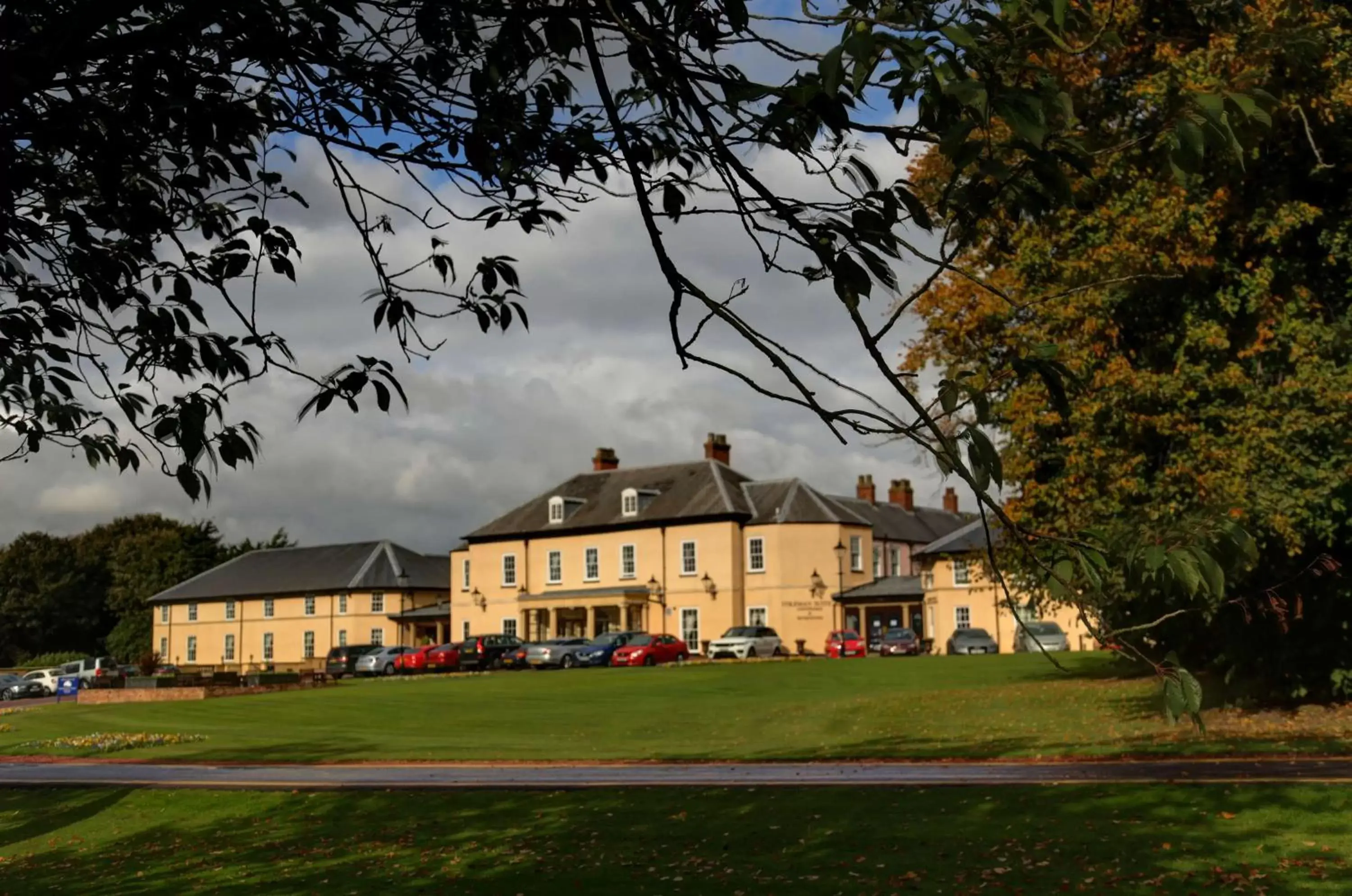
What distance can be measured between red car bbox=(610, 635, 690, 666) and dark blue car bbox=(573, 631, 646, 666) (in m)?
0.19

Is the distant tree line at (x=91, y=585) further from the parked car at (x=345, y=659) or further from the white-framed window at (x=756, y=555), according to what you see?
the white-framed window at (x=756, y=555)

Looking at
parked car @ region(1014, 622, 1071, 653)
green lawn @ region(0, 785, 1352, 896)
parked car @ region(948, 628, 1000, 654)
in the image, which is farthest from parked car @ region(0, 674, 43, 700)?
green lawn @ region(0, 785, 1352, 896)

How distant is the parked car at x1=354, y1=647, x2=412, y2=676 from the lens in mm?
61469

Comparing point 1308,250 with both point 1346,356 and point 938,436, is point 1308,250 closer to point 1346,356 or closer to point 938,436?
point 1346,356

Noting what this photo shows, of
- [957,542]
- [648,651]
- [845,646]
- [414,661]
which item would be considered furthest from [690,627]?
[414,661]

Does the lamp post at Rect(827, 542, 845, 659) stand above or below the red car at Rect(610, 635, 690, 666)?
above

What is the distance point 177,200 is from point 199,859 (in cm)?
794

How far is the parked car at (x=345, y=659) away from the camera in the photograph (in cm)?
6269

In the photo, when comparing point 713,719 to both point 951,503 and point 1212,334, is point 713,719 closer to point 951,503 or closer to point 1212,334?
point 1212,334

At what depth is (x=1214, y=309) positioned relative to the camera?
72.3 feet

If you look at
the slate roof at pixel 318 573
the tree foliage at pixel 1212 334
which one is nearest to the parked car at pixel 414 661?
the slate roof at pixel 318 573

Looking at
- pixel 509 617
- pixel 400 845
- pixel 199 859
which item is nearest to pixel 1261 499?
pixel 400 845

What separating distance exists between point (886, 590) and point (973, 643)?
7.75 meters

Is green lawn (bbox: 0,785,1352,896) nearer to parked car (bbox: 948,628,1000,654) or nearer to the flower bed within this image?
the flower bed
